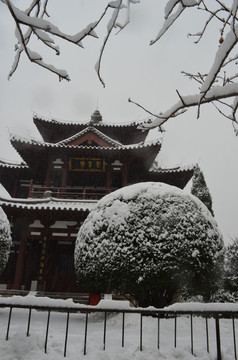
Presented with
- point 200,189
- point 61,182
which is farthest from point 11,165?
point 200,189

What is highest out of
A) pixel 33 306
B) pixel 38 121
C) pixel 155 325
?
pixel 38 121

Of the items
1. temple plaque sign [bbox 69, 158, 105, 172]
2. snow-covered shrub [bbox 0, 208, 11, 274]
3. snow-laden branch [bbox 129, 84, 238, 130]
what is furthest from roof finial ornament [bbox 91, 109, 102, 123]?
snow-laden branch [bbox 129, 84, 238, 130]

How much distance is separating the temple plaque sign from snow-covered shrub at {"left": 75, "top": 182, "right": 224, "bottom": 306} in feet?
27.3

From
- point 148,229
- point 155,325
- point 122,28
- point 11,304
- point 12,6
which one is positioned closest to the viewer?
point 12,6

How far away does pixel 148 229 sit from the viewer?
6270mm

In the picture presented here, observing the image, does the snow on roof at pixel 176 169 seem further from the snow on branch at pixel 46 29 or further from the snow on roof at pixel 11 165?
the snow on branch at pixel 46 29

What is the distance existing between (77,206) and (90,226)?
4.89 m

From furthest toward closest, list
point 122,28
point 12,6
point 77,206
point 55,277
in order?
point 55,277, point 77,206, point 122,28, point 12,6

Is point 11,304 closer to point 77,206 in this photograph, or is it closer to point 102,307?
point 102,307

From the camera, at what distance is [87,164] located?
15406mm

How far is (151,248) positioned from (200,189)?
985 centimetres

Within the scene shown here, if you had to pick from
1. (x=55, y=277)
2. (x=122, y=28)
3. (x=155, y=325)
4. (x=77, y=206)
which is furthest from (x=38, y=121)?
(x=122, y=28)

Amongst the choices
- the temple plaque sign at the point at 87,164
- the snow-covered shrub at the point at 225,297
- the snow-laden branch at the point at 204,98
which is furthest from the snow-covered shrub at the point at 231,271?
the snow-laden branch at the point at 204,98

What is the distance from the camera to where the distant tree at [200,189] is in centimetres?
1482
